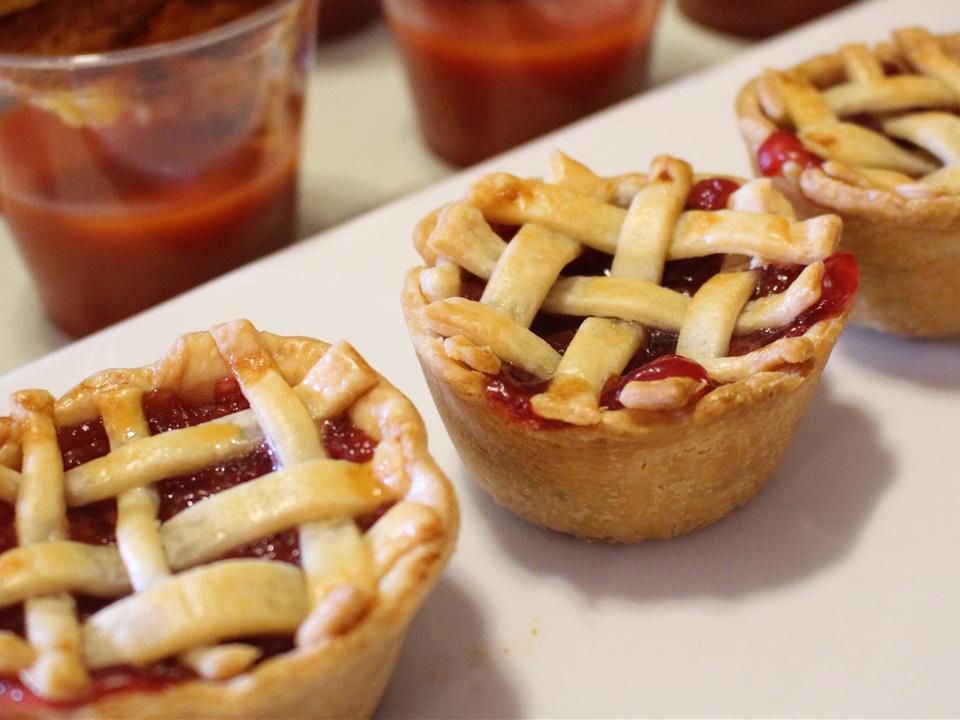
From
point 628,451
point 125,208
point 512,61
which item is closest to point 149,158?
point 125,208

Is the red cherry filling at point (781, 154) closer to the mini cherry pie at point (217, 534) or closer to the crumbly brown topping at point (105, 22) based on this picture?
the mini cherry pie at point (217, 534)

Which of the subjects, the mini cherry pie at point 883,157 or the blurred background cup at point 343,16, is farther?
the blurred background cup at point 343,16

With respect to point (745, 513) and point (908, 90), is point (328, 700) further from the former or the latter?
point (908, 90)

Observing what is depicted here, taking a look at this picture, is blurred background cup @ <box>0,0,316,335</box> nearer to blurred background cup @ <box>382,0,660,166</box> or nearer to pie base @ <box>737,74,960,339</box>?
blurred background cup @ <box>382,0,660,166</box>

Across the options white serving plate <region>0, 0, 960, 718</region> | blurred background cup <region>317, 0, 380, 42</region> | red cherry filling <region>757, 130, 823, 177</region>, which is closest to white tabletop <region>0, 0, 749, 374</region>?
blurred background cup <region>317, 0, 380, 42</region>

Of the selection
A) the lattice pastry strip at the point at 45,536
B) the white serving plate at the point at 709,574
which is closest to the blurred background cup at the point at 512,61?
the white serving plate at the point at 709,574

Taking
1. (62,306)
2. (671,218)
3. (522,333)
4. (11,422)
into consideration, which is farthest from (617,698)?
(62,306)

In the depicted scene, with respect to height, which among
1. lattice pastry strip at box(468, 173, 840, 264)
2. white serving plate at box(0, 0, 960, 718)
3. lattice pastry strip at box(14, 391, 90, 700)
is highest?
lattice pastry strip at box(468, 173, 840, 264)
